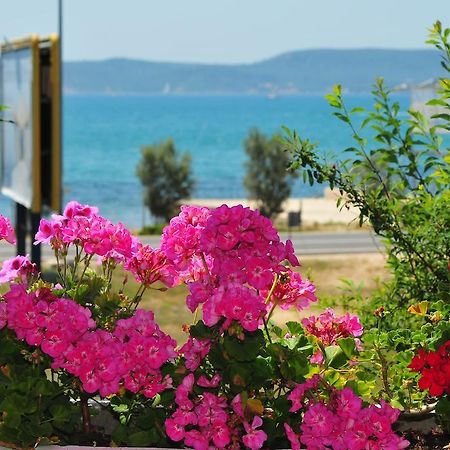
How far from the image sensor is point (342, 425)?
10.6ft

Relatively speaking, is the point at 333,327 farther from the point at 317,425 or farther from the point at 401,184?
the point at 401,184

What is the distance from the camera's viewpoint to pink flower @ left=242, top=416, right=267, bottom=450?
10.4ft

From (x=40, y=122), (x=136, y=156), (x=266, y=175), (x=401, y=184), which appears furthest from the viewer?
(x=136, y=156)

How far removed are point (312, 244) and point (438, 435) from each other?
2997cm

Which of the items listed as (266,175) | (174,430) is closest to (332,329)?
(174,430)

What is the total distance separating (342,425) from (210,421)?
453 mm

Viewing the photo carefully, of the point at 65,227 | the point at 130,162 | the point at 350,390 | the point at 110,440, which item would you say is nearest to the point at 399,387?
the point at 350,390

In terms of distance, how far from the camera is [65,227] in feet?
11.6

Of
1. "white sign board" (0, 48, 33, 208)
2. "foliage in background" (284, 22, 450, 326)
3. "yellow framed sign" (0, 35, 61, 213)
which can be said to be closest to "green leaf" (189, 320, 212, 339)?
"foliage in background" (284, 22, 450, 326)

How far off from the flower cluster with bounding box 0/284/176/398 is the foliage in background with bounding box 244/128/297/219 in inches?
1972

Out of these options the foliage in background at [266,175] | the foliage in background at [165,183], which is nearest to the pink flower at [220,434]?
the foliage in background at [266,175]

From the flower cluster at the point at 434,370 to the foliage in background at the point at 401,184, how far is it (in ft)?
1.32

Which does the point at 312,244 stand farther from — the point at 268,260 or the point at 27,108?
the point at 268,260

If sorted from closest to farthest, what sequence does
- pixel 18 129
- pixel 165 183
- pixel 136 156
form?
pixel 18 129 < pixel 165 183 < pixel 136 156
